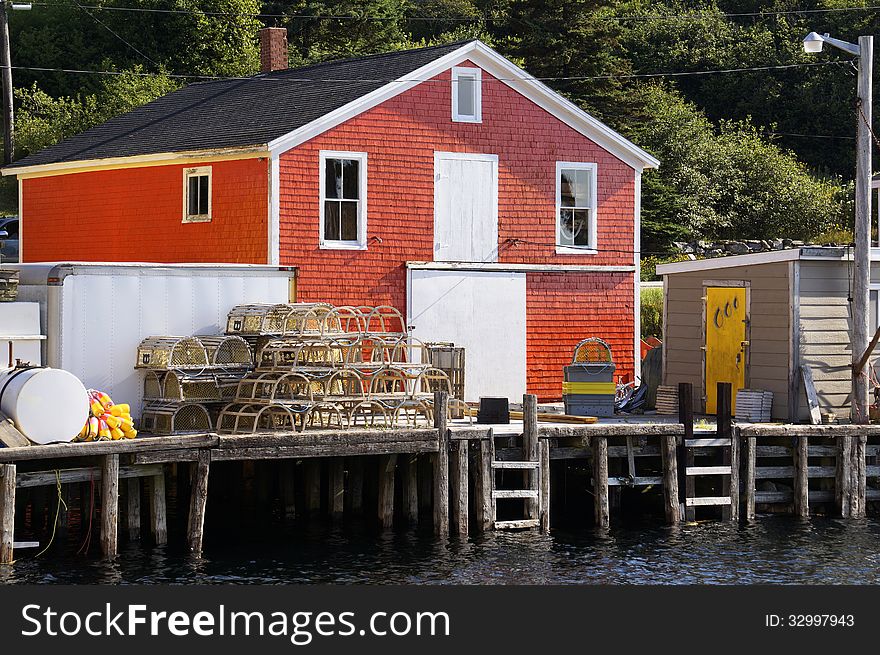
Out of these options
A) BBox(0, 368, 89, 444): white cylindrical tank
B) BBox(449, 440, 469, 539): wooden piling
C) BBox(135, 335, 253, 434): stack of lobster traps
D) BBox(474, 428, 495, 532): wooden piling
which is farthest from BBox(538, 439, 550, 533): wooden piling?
BBox(0, 368, 89, 444): white cylindrical tank

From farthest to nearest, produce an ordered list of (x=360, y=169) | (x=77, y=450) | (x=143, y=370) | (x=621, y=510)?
(x=360, y=169) < (x=621, y=510) < (x=143, y=370) < (x=77, y=450)

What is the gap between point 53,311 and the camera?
2453 centimetres

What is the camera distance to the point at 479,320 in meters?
30.5

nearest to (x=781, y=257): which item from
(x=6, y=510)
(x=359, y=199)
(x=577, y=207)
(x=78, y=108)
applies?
(x=577, y=207)

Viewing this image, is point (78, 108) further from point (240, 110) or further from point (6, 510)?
point (6, 510)

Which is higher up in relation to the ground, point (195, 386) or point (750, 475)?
point (195, 386)

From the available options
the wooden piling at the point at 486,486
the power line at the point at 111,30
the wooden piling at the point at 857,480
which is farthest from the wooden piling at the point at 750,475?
the power line at the point at 111,30

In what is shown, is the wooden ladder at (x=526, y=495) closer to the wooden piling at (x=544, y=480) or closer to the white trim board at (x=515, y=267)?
the wooden piling at (x=544, y=480)

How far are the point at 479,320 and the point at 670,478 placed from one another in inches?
244

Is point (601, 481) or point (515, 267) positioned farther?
point (515, 267)

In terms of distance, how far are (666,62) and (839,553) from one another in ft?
167

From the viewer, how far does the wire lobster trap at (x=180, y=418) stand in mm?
24312

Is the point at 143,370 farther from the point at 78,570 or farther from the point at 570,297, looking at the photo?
the point at 570,297

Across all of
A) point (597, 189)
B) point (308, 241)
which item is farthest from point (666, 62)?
point (308, 241)
